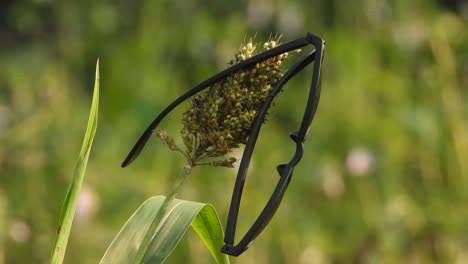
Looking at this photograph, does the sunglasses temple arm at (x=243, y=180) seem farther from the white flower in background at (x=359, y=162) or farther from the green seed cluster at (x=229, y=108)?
the white flower in background at (x=359, y=162)

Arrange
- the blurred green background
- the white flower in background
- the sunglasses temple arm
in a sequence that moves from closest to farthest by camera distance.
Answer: the sunglasses temple arm, the blurred green background, the white flower in background

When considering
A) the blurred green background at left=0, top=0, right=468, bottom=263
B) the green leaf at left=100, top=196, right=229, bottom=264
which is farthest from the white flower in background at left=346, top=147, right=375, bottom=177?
the green leaf at left=100, top=196, right=229, bottom=264

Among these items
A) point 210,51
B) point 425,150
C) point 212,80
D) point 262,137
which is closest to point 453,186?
point 425,150

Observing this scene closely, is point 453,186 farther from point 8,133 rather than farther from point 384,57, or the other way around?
point 8,133

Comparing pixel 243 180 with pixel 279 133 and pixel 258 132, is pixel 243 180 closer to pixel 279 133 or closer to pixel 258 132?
pixel 258 132

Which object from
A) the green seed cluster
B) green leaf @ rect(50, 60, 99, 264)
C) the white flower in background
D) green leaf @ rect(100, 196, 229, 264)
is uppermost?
the green seed cluster

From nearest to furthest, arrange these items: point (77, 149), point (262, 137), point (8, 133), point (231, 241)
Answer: point (231, 241)
point (8, 133)
point (77, 149)
point (262, 137)

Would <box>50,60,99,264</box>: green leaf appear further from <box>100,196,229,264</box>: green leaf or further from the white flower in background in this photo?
the white flower in background

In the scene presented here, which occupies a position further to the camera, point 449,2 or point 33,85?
point 449,2
